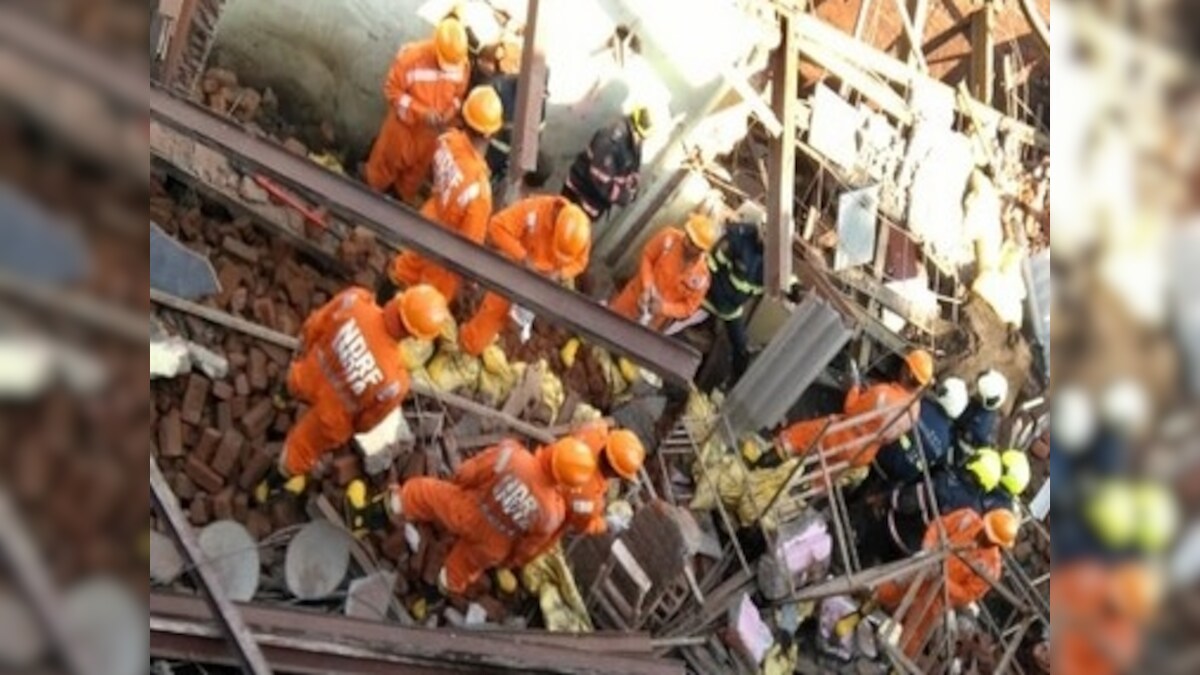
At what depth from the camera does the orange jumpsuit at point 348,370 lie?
6.98 m

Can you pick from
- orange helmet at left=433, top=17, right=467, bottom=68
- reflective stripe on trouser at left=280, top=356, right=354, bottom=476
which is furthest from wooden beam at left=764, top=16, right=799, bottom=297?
reflective stripe on trouser at left=280, top=356, right=354, bottom=476

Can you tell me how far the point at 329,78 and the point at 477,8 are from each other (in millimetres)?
1088

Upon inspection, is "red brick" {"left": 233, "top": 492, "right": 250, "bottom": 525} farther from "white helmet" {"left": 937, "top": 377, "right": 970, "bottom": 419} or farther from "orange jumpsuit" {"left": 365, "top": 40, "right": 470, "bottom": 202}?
"white helmet" {"left": 937, "top": 377, "right": 970, "bottom": 419}

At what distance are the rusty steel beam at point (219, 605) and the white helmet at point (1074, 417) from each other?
181 inches

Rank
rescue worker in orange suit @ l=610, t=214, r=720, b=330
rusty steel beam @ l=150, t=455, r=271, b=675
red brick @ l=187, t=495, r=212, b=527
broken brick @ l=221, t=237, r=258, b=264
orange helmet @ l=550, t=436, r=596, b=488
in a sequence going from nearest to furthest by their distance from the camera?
rusty steel beam @ l=150, t=455, r=271, b=675
orange helmet @ l=550, t=436, r=596, b=488
red brick @ l=187, t=495, r=212, b=527
broken brick @ l=221, t=237, r=258, b=264
rescue worker in orange suit @ l=610, t=214, r=720, b=330

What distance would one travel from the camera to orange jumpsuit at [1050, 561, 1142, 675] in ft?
3.51

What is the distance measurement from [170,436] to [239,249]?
136 cm

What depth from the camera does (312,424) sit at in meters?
7.67

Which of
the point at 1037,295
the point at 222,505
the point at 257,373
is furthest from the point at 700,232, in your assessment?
the point at 1037,295

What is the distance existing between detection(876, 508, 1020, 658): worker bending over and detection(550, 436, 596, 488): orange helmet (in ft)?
11.5

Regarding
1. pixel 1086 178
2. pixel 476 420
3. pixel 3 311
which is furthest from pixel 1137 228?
pixel 476 420

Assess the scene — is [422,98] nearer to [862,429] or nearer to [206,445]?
[206,445]

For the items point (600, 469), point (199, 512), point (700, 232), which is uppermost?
point (700, 232)

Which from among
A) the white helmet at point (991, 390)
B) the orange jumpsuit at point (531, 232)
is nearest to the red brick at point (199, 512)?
the orange jumpsuit at point (531, 232)
